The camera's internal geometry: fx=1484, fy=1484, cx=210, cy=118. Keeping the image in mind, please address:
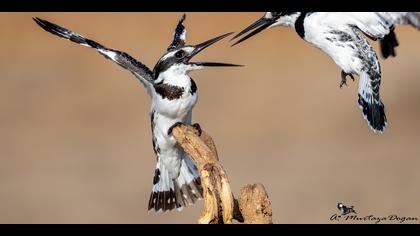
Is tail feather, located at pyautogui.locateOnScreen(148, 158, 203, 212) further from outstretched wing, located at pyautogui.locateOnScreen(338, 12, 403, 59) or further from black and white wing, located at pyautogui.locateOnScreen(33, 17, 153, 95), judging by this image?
outstretched wing, located at pyautogui.locateOnScreen(338, 12, 403, 59)

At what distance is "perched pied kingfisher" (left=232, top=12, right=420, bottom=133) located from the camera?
5707mm

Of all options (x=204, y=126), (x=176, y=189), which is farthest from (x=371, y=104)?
(x=204, y=126)

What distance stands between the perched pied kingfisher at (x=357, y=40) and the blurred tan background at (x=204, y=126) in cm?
244

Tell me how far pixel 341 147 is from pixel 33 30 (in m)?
2.33

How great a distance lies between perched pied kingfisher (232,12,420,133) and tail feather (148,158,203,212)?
577 mm

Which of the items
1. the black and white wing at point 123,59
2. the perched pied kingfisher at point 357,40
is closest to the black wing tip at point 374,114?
the perched pied kingfisher at point 357,40

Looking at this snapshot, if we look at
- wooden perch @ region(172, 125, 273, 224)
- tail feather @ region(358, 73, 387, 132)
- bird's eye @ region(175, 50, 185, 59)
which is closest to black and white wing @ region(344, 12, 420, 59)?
tail feather @ region(358, 73, 387, 132)

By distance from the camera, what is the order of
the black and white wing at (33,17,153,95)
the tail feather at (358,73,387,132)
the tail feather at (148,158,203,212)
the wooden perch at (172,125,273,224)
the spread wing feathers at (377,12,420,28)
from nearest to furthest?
the wooden perch at (172,125,273,224) < the spread wing feathers at (377,12,420,28) < the black and white wing at (33,17,153,95) < the tail feather at (358,73,387,132) < the tail feather at (148,158,203,212)

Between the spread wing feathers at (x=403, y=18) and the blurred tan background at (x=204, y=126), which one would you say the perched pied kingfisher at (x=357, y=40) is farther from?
the blurred tan background at (x=204, y=126)

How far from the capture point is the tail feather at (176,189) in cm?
598

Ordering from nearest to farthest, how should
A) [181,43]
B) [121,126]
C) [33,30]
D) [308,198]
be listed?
[181,43] → [308,198] → [121,126] → [33,30]

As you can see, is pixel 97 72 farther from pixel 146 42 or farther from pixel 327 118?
pixel 327 118

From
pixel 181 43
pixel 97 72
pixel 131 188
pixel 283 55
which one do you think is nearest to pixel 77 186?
pixel 131 188
